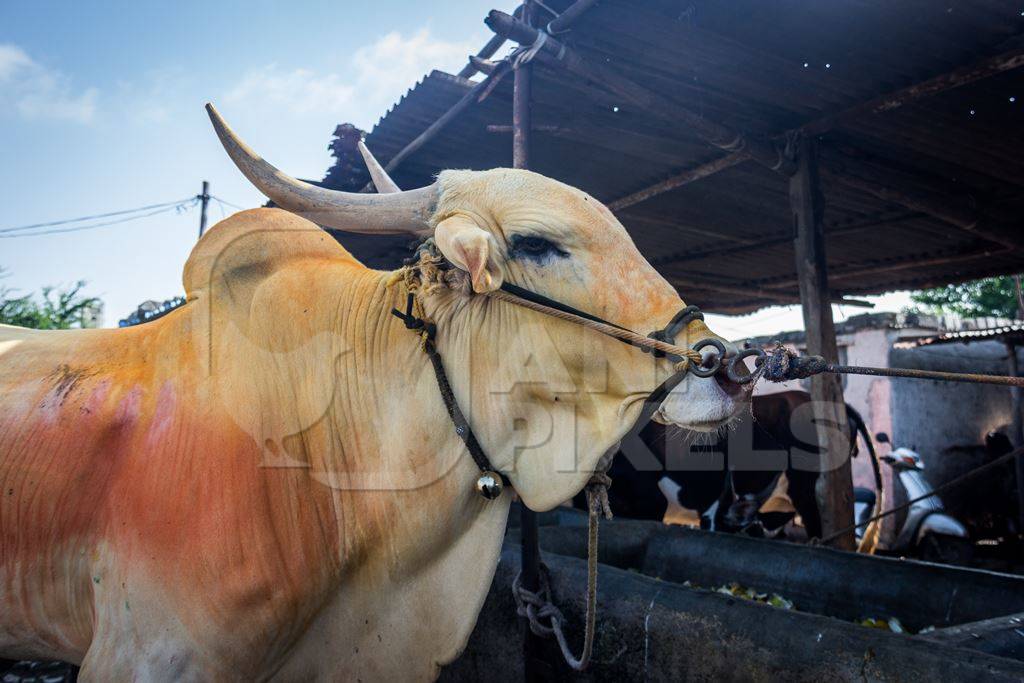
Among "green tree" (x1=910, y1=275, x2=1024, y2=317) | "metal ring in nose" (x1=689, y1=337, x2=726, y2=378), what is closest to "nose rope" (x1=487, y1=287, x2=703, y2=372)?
"metal ring in nose" (x1=689, y1=337, x2=726, y2=378)

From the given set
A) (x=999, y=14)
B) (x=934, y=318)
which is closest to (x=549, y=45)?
(x=999, y=14)

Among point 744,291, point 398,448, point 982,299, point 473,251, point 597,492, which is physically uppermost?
point 982,299

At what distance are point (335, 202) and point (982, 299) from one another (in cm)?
2041

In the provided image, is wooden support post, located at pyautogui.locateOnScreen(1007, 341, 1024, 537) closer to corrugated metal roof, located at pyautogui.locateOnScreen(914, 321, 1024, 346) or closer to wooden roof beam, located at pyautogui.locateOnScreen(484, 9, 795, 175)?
corrugated metal roof, located at pyautogui.locateOnScreen(914, 321, 1024, 346)

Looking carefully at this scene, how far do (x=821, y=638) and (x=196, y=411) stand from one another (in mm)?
1929

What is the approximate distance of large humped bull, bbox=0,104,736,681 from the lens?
1579 millimetres

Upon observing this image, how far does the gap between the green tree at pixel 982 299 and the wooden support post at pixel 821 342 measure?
48.2 feet

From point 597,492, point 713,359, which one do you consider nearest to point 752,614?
point 597,492

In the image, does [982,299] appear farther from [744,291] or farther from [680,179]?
[680,179]

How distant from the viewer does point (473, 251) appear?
1553 millimetres

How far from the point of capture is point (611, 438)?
161 centimetres

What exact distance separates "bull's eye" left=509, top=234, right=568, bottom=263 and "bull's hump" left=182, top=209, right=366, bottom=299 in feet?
2.14

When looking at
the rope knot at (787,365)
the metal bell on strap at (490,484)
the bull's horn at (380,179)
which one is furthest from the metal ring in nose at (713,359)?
the bull's horn at (380,179)

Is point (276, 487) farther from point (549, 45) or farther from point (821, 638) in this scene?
point (549, 45)
